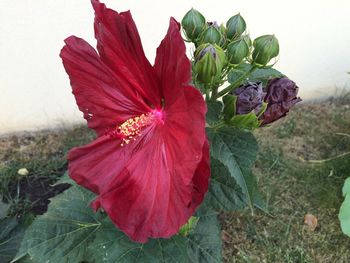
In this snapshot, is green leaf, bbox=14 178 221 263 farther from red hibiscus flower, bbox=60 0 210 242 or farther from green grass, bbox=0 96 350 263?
green grass, bbox=0 96 350 263

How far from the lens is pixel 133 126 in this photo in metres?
0.98

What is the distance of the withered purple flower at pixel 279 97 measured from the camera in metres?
1.01

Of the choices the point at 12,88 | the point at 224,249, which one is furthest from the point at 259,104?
the point at 12,88

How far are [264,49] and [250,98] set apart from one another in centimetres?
14

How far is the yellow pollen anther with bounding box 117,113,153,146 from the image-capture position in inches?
38.0

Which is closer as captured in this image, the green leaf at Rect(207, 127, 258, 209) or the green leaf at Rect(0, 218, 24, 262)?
the green leaf at Rect(207, 127, 258, 209)

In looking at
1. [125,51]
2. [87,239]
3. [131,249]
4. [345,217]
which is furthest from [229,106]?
[345,217]

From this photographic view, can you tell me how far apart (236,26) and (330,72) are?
174 cm

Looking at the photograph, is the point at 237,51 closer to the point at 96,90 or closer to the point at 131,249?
the point at 96,90

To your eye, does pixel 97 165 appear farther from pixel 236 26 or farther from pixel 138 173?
pixel 236 26

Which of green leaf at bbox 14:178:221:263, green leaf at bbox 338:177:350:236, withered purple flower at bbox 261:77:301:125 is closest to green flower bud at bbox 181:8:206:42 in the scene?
withered purple flower at bbox 261:77:301:125

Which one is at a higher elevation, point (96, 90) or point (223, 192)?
point (96, 90)

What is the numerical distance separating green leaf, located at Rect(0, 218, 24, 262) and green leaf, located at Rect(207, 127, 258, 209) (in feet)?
3.11

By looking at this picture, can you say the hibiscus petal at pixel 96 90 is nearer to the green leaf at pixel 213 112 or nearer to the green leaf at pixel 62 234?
the green leaf at pixel 213 112
